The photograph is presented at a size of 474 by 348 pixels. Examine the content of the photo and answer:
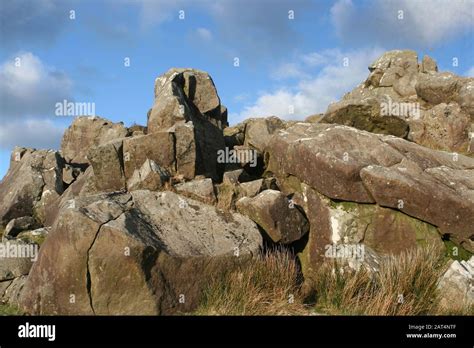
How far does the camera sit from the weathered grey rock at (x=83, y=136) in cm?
2781

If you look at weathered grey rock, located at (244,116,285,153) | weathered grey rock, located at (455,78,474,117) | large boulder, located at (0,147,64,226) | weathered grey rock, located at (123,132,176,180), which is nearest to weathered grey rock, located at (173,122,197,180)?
weathered grey rock, located at (123,132,176,180)

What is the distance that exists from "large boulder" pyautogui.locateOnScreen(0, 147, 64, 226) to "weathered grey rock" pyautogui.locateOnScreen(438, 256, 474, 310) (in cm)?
1656

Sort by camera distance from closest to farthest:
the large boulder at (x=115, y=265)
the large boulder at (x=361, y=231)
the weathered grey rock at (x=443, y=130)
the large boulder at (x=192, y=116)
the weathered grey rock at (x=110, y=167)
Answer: the large boulder at (x=115, y=265), the large boulder at (x=361, y=231), the weathered grey rock at (x=110, y=167), the large boulder at (x=192, y=116), the weathered grey rock at (x=443, y=130)

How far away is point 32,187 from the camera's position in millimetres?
22719

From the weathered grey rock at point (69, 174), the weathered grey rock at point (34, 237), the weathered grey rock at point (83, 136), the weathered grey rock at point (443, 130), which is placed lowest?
the weathered grey rock at point (34, 237)

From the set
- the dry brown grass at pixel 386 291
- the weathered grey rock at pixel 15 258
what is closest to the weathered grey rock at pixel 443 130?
the dry brown grass at pixel 386 291

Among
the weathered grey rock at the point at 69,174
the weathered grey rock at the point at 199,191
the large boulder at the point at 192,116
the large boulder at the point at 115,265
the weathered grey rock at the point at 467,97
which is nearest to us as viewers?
the large boulder at the point at 115,265

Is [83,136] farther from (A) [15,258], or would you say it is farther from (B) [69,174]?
(A) [15,258]

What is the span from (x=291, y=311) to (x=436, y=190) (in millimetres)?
6674

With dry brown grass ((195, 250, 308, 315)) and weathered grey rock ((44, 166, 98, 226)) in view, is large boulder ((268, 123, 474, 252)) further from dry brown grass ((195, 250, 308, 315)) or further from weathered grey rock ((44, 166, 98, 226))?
weathered grey rock ((44, 166, 98, 226))

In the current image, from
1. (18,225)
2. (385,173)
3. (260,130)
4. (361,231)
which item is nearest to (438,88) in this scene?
(260,130)

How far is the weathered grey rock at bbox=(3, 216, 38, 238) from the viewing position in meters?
18.8

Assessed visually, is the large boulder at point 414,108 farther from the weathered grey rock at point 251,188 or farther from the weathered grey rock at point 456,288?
the weathered grey rock at point 456,288

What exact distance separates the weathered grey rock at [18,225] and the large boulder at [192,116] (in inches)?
242
